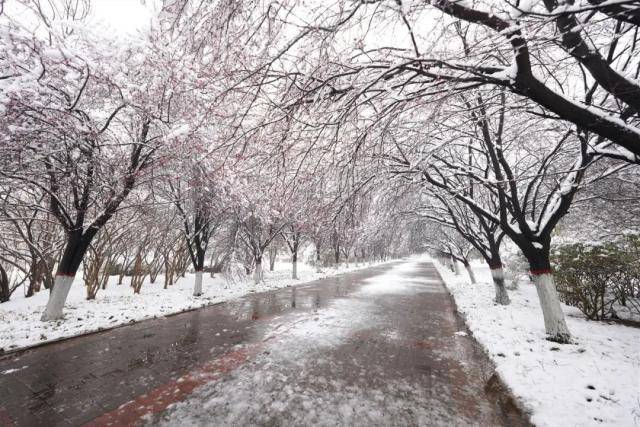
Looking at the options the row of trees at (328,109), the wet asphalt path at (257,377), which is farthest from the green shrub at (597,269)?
the wet asphalt path at (257,377)

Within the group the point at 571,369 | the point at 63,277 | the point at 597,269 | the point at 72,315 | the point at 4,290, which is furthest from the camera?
the point at 4,290

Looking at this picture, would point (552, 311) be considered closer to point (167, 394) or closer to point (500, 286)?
point (500, 286)

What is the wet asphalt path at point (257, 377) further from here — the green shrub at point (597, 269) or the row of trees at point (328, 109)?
the green shrub at point (597, 269)

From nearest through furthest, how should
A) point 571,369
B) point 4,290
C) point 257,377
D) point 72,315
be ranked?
point 257,377 < point 571,369 < point 72,315 < point 4,290

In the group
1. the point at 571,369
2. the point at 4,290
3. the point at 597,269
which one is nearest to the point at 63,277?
the point at 4,290

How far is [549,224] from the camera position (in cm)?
662

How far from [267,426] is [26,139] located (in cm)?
773

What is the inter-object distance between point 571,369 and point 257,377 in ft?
17.6

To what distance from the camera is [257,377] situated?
15.1 ft

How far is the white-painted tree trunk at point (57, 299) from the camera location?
8.00 m

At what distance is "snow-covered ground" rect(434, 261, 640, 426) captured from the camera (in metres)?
3.51

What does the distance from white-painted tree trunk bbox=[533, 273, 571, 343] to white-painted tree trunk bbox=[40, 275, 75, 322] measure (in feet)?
42.5

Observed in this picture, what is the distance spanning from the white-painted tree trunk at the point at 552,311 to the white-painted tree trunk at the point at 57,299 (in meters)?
12.9

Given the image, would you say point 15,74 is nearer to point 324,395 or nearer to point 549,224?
point 324,395
